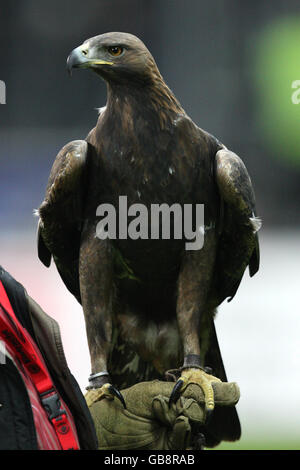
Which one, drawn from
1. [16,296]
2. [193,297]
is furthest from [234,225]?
[16,296]

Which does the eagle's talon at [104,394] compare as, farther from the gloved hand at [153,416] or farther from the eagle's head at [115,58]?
the eagle's head at [115,58]

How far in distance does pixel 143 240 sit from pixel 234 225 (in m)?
0.23

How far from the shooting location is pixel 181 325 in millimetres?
2168

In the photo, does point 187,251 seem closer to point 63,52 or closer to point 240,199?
point 240,199

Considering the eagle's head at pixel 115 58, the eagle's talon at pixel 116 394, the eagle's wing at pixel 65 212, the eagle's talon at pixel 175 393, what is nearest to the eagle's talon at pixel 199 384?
the eagle's talon at pixel 175 393

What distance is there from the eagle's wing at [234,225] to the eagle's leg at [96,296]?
296mm

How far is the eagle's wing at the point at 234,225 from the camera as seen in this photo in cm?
207

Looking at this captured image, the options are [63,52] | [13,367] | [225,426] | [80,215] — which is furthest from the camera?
[63,52]

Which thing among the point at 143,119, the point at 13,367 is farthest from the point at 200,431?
the point at 13,367

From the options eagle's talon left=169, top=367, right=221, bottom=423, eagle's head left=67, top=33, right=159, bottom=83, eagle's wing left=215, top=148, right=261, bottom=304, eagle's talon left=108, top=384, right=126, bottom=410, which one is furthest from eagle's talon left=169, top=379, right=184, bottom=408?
eagle's head left=67, top=33, right=159, bottom=83

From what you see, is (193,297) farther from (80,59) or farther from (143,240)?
(80,59)

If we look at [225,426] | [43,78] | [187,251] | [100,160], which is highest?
[43,78]

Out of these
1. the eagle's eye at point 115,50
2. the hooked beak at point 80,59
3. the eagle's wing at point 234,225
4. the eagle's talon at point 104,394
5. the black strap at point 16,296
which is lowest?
the eagle's talon at point 104,394

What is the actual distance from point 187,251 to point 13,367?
89 cm
